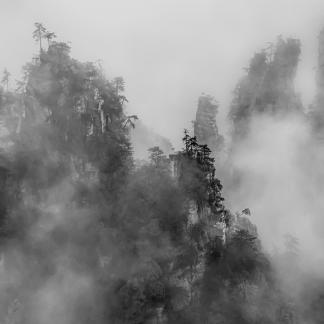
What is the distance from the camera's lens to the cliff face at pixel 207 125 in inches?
3967

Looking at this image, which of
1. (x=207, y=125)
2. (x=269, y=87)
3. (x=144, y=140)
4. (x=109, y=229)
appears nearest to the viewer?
(x=109, y=229)

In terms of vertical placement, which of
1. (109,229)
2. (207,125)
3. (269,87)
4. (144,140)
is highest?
(269,87)

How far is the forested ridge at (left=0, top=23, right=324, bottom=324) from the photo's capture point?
263 feet

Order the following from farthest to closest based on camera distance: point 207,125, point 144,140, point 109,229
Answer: point 207,125, point 144,140, point 109,229

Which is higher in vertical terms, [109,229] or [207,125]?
[207,125]

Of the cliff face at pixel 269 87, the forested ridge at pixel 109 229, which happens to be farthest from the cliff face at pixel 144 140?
the cliff face at pixel 269 87

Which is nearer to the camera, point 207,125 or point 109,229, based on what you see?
point 109,229

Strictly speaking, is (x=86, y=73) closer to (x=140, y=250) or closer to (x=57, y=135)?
(x=57, y=135)

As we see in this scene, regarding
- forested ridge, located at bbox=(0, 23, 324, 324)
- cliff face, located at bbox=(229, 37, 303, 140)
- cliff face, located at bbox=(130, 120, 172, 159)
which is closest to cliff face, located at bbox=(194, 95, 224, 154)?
cliff face, located at bbox=(229, 37, 303, 140)

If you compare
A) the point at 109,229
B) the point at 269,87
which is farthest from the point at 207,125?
the point at 109,229

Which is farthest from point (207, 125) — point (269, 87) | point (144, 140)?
point (269, 87)

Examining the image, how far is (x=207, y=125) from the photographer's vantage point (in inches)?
3986

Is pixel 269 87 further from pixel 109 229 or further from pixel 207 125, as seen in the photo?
pixel 109 229

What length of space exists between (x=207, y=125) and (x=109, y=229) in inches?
1241
